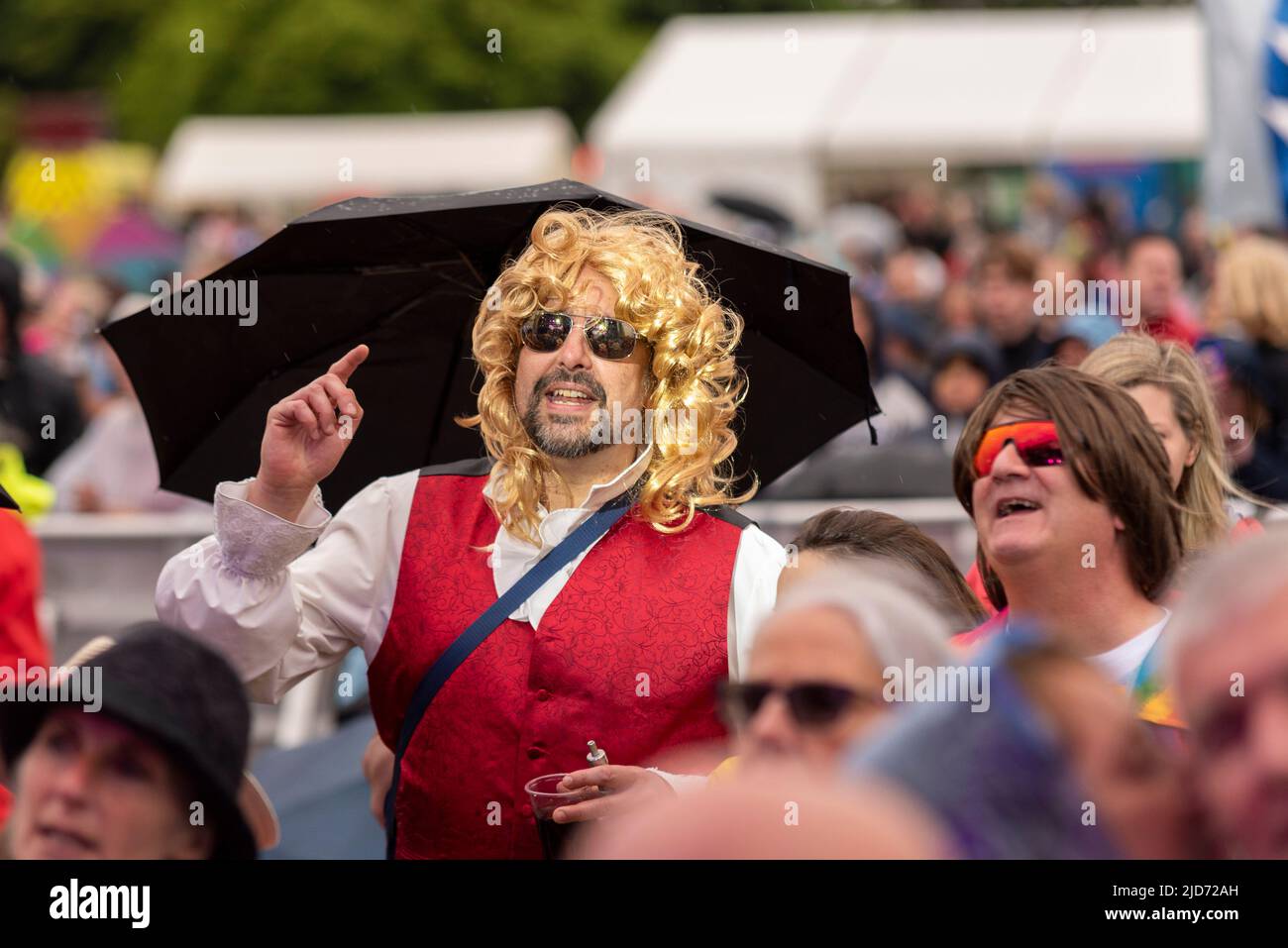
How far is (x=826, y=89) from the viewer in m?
20.5

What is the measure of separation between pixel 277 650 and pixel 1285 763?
1980 mm

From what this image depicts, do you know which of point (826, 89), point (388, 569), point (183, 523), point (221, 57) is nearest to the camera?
point (388, 569)

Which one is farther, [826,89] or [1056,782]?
[826,89]

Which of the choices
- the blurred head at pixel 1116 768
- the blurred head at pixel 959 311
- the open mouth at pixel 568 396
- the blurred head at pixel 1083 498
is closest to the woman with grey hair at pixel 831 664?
the blurred head at pixel 1116 768

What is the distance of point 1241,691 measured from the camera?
1428 millimetres

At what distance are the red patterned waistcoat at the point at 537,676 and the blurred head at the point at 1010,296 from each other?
208 inches

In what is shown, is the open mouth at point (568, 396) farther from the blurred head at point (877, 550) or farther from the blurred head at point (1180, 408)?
the blurred head at point (1180, 408)

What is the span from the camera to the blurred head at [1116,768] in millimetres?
1477

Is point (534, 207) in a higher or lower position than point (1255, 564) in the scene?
higher

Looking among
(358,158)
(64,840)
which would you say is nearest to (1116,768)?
(64,840)

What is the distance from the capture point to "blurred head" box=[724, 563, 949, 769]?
1.70 metres

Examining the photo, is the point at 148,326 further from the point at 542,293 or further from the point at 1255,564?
the point at 1255,564
